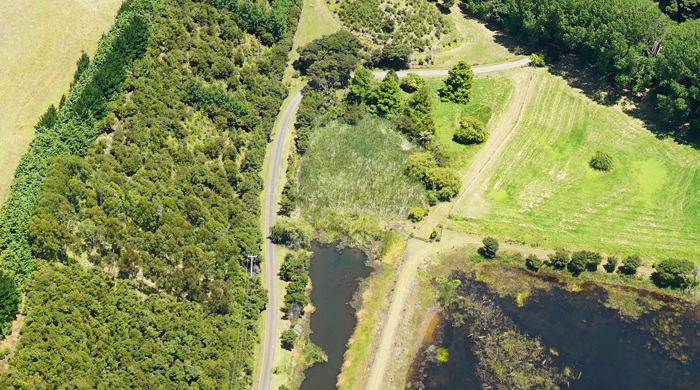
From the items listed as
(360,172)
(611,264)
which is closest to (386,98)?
(360,172)

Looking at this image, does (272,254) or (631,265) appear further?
(272,254)

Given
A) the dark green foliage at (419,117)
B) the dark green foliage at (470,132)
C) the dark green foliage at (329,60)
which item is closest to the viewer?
the dark green foliage at (470,132)

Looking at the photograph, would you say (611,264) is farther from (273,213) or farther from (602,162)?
(273,213)

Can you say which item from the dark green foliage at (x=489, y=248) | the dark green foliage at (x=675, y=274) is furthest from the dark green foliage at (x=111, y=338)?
the dark green foliage at (x=675, y=274)

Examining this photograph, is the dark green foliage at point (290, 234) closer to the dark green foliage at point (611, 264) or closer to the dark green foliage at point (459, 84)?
the dark green foliage at point (459, 84)

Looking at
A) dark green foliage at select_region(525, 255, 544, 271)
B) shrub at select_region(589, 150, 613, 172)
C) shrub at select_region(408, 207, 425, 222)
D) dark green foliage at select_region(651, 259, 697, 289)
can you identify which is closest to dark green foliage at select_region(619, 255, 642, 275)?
dark green foliage at select_region(651, 259, 697, 289)
